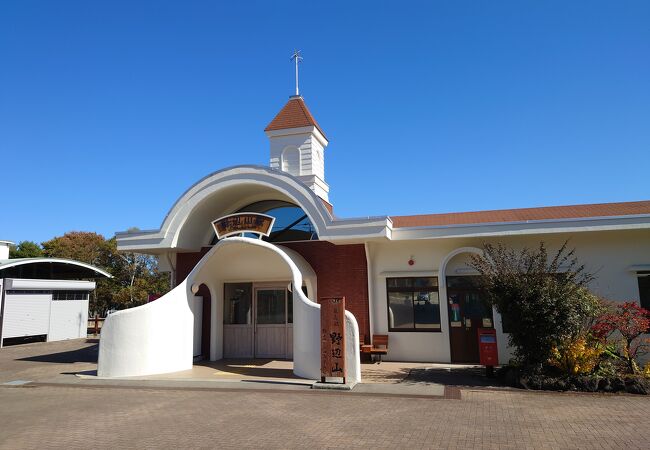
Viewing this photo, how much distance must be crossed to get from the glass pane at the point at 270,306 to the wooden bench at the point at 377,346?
120 inches

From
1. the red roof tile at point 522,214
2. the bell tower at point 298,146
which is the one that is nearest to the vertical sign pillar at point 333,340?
the red roof tile at point 522,214

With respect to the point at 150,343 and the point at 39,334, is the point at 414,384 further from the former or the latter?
the point at 39,334

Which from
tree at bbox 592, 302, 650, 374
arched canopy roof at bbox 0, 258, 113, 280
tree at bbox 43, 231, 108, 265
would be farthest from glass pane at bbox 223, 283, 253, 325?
tree at bbox 43, 231, 108, 265

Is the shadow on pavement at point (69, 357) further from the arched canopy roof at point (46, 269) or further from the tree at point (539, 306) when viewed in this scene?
the tree at point (539, 306)

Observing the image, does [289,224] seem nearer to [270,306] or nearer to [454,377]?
[270,306]

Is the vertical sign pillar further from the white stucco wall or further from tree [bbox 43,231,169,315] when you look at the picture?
tree [bbox 43,231,169,315]

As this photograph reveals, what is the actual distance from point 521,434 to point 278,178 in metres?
9.51

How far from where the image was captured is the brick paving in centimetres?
656

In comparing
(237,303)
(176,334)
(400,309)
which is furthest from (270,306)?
(400,309)

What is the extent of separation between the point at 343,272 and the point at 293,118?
707cm

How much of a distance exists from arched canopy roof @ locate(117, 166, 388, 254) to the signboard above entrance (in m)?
0.95

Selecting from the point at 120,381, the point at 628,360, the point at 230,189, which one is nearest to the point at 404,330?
the point at 628,360

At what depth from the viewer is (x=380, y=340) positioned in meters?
13.6

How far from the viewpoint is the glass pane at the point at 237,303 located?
51.1ft
